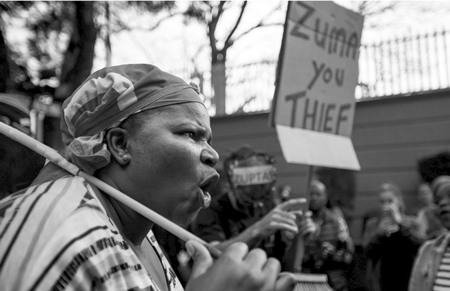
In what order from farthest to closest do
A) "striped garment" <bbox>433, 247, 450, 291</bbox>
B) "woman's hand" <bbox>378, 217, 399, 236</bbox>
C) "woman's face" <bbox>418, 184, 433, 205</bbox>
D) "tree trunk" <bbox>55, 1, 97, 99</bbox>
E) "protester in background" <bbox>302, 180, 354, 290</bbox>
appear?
1. "tree trunk" <bbox>55, 1, 97, 99</bbox>
2. "woman's face" <bbox>418, 184, 433, 205</bbox>
3. "woman's hand" <bbox>378, 217, 399, 236</bbox>
4. "protester in background" <bbox>302, 180, 354, 290</bbox>
5. "striped garment" <bbox>433, 247, 450, 291</bbox>

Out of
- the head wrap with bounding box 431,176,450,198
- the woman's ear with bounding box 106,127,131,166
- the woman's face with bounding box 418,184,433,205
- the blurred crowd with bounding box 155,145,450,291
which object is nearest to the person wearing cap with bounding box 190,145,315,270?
A: the blurred crowd with bounding box 155,145,450,291

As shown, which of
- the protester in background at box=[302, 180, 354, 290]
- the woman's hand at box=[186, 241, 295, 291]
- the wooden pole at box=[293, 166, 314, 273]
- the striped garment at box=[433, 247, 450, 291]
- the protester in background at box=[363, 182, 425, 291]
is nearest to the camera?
the woman's hand at box=[186, 241, 295, 291]

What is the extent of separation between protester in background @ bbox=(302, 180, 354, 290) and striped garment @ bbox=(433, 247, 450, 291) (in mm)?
1510

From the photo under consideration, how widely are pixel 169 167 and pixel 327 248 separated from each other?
3.85 meters

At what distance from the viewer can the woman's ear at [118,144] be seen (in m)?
1.50

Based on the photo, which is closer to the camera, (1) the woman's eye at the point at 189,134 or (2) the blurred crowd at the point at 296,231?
(1) the woman's eye at the point at 189,134

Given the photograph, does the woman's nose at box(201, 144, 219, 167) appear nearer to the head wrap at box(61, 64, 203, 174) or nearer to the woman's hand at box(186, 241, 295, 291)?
the head wrap at box(61, 64, 203, 174)

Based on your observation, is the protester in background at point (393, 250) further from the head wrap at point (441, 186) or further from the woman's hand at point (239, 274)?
the woman's hand at point (239, 274)

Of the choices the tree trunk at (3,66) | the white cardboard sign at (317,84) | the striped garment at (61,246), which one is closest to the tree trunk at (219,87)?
the tree trunk at (3,66)


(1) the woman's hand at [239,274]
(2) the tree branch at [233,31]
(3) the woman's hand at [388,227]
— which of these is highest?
(2) the tree branch at [233,31]

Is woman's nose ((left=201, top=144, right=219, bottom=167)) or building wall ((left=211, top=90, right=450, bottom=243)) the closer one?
woman's nose ((left=201, top=144, right=219, bottom=167))

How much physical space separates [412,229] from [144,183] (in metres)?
4.58

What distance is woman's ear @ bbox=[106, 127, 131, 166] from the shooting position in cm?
150

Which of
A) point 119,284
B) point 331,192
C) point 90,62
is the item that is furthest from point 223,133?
point 119,284
